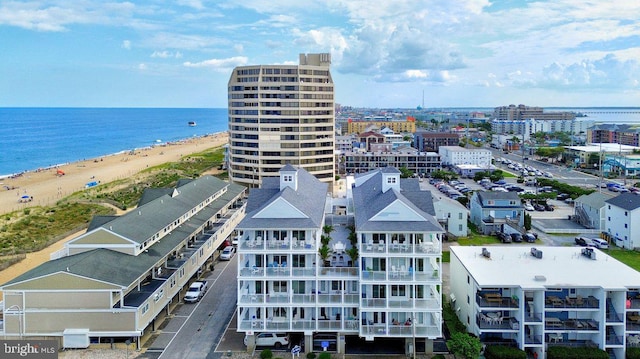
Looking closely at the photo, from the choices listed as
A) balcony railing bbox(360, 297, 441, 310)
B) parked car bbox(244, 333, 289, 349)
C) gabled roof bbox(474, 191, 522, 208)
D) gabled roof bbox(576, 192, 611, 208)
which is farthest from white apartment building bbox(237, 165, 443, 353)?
gabled roof bbox(576, 192, 611, 208)

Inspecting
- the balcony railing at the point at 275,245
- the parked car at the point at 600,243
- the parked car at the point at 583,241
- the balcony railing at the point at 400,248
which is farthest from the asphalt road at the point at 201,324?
the parked car at the point at 600,243

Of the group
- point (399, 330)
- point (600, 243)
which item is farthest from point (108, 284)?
point (600, 243)

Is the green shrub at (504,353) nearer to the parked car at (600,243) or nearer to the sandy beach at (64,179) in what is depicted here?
the parked car at (600,243)

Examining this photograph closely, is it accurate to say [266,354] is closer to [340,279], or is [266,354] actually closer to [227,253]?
[340,279]

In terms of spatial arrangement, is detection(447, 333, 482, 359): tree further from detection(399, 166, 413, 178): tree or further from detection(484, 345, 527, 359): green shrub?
detection(399, 166, 413, 178): tree

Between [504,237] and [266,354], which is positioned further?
[504,237]

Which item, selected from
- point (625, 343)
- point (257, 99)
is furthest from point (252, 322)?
point (257, 99)
